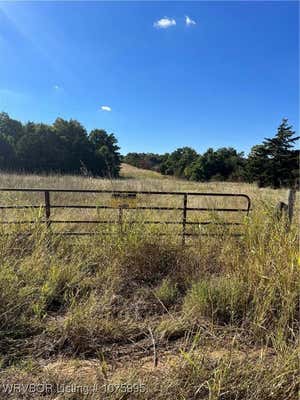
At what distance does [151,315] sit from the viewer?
2365mm

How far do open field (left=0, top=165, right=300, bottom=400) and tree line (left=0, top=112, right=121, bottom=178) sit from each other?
20024 mm

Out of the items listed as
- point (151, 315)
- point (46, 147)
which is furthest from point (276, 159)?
point (151, 315)

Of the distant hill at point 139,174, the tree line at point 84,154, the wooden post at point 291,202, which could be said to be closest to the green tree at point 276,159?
the tree line at point 84,154

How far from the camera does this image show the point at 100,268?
2.96 meters

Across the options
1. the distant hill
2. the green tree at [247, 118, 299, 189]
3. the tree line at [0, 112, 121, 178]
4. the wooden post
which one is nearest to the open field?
the wooden post

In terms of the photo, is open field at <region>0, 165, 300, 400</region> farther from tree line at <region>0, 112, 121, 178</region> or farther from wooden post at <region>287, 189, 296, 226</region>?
tree line at <region>0, 112, 121, 178</region>

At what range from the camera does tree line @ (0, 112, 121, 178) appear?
24.9 metres

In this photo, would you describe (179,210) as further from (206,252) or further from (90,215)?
(90,215)

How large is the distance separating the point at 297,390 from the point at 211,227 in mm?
2025

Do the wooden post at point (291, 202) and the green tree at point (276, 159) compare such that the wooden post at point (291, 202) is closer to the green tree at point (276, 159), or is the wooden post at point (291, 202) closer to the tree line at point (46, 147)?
the tree line at point (46, 147)

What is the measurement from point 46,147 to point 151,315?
27399 mm

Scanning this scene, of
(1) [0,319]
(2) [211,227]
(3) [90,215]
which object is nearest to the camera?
(1) [0,319]

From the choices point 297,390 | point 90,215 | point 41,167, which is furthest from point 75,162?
point 297,390

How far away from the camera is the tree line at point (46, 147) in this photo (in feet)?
81.7
